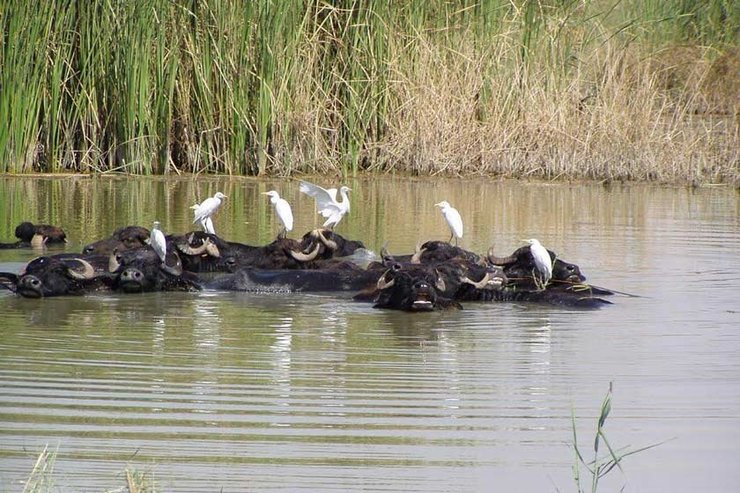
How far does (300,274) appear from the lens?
10117mm

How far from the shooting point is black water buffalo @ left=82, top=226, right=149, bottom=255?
10625 millimetres

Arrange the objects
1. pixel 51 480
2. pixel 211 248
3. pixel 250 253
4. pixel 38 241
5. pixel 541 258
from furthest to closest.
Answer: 1. pixel 38 241
2. pixel 250 253
3. pixel 211 248
4. pixel 541 258
5. pixel 51 480

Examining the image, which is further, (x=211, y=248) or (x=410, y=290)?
(x=211, y=248)

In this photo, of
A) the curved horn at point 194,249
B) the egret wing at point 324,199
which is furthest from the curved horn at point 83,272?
the egret wing at point 324,199

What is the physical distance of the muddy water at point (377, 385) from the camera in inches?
196

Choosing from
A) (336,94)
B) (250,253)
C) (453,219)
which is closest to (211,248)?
(250,253)

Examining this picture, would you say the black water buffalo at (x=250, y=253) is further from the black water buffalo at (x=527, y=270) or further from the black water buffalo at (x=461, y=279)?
the black water buffalo at (x=527, y=270)

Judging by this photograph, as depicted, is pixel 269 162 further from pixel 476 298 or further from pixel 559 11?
pixel 476 298

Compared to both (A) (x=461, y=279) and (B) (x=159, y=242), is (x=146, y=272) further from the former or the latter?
(A) (x=461, y=279)

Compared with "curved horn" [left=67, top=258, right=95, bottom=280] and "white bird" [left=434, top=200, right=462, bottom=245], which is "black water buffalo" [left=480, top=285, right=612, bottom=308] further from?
"curved horn" [left=67, top=258, right=95, bottom=280]

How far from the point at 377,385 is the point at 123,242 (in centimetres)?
470

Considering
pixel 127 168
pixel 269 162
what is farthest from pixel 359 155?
pixel 127 168

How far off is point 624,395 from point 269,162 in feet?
40.2

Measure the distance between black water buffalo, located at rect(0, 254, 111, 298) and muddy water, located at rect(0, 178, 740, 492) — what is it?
0.37 feet
